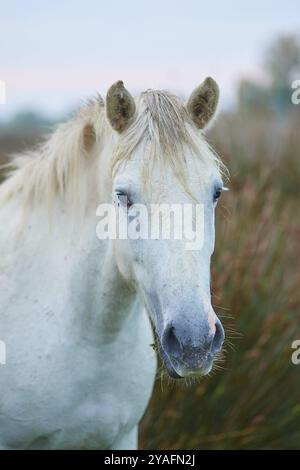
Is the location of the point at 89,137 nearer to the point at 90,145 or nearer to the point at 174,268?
the point at 90,145

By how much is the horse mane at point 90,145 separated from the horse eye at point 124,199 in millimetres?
102

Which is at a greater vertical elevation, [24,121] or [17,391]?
[24,121]

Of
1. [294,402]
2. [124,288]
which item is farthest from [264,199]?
[124,288]

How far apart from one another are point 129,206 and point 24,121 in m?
23.3

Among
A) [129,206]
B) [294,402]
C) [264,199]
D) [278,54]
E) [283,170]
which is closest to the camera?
[129,206]

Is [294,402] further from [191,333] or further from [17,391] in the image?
[191,333]

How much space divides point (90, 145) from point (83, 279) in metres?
0.51

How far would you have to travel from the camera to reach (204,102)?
223 cm

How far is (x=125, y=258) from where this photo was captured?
2.18 m

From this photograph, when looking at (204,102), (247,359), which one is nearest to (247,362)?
(247,359)

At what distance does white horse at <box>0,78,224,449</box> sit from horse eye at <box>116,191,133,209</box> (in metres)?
0.02

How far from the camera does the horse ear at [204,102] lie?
86.8 inches

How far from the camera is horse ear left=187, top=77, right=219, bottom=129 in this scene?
7.23 ft

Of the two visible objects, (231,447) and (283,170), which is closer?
(231,447)
